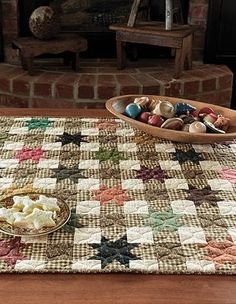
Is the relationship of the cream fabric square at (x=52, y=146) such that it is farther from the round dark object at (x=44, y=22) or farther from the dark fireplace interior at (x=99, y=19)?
the dark fireplace interior at (x=99, y=19)

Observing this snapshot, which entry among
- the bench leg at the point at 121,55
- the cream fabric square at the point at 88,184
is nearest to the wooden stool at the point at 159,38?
the bench leg at the point at 121,55

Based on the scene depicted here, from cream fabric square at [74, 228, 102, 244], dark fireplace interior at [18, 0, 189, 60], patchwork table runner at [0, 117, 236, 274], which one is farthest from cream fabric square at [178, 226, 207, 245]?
dark fireplace interior at [18, 0, 189, 60]

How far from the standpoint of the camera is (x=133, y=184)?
113 centimetres

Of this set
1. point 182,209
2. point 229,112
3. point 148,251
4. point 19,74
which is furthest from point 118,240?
point 19,74

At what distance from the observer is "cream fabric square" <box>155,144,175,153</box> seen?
132cm

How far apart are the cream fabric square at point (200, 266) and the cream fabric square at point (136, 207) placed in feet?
0.57

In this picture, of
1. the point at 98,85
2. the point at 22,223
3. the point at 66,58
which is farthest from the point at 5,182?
the point at 66,58

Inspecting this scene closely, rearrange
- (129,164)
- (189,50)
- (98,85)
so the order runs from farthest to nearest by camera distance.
Answer: (189,50) → (98,85) → (129,164)

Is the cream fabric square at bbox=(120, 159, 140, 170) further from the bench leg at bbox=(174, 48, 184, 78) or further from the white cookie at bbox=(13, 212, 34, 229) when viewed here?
the bench leg at bbox=(174, 48, 184, 78)

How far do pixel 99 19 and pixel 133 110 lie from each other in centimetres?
159

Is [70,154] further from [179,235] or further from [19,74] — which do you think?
[19,74]

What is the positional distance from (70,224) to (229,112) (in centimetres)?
70

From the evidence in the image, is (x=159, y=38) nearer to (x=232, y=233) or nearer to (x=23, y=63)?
(x=23, y=63)

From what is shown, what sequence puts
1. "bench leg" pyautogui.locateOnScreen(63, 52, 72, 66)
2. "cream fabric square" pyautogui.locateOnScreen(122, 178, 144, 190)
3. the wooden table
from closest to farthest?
the wooden table, "cream fabric square" pyautogui.locateOnScreen(122, 178, 144, 190), "bench leg" pyautogui.locateOnScreen(63, 52, 72, 66)
